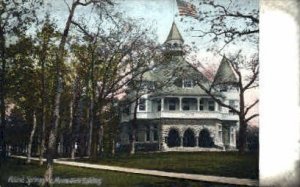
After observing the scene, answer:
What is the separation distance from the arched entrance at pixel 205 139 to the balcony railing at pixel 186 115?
0.59ft

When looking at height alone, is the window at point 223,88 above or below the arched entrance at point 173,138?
above

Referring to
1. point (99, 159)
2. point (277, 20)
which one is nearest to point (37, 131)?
point (99, 159)

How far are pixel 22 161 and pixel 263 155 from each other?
2710 mm

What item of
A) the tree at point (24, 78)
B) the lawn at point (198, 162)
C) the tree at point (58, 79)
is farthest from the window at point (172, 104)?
the tree at point (24, 78)

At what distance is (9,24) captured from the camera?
638cm

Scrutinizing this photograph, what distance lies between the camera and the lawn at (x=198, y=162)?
19.2ft

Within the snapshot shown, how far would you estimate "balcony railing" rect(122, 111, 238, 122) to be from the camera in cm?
604

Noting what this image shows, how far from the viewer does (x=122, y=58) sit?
248 inches

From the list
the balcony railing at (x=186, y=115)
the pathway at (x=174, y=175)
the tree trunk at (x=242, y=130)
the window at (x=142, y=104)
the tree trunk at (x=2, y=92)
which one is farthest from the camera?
the tree trunk at (x=2, y=92)

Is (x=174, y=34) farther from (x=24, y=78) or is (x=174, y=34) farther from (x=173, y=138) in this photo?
(x=24, y=78)

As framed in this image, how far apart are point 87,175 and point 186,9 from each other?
2.19m

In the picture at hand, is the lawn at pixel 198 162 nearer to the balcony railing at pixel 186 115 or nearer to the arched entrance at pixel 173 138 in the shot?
the arched entrance at pixel 173 138

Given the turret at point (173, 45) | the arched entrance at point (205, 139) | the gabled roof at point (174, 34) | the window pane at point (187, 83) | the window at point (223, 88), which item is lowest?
the arched entrance at point (205, 139)

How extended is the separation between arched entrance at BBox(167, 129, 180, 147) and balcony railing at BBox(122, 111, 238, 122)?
0.18m
